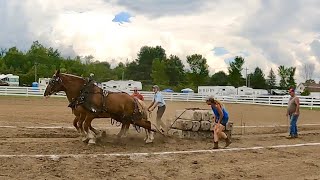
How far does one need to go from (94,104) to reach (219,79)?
105 meters

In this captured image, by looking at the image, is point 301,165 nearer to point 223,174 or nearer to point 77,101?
point 223,174

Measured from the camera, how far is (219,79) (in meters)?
116

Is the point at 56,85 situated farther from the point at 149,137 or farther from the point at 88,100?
the point at 149,137

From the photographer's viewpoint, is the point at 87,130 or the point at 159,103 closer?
the point at 87,130

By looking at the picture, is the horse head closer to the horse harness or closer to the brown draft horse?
the brown draft horse

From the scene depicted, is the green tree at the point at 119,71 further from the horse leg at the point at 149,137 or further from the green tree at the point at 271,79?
the horse leg at the point at 149,137

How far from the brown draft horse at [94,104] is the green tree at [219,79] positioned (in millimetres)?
99175

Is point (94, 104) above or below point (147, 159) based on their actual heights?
above

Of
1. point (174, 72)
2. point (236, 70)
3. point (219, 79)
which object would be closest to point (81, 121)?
point (236, 70)

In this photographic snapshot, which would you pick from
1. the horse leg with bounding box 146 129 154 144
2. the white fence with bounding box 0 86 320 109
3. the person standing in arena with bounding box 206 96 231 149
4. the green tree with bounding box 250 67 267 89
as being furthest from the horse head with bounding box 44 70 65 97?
the green tree with bounding box 250 67 267 89

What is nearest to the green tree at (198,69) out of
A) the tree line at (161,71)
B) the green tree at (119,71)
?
the tree line at (161,71)

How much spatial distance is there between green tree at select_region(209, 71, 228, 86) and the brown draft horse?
9917 cm

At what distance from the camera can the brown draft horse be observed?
1217 centimetres

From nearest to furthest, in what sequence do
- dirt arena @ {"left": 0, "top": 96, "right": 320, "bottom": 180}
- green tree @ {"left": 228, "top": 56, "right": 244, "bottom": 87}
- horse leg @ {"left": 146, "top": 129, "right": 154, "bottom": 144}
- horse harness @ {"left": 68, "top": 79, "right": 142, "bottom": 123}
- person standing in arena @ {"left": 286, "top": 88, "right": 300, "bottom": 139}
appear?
1. dirt arena @ {"left": 0, "top": 96, "right": 320, "bottom": 180}
2. horse harness @ {"left": 68, "top": 79, "right": 142, "bottom": 123}
3. horse leg @ {"left": 146, "top": 129, "right": 154, "bottom": 144}
4. person standing in arena @ {"left": 286, "top": 88, "right": 300, "bottom": 139}
5. green tree @ {"left": 228, "top": 56, "right": 244, "bottom": 87}
